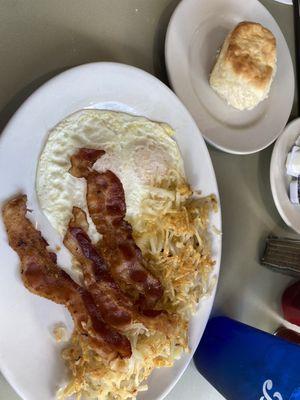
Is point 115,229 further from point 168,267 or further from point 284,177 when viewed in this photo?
point 284,177

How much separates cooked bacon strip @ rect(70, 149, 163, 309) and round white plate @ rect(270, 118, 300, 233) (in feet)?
2.64

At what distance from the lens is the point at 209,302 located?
1.93 m

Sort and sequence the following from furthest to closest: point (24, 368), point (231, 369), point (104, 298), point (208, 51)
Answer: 1. point (208, 51)
2. point (231, 369)
3. point (104, 298)
4. point (24, 368)

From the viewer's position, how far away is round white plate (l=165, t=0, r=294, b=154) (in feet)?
6.70

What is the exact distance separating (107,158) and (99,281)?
45 cm

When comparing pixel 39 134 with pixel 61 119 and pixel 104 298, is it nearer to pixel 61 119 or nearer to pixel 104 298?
pixel 61 119

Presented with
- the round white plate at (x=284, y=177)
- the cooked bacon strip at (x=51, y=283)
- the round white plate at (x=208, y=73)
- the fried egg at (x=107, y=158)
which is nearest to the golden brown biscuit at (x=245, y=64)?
the round white plate at (x=208, y=73)

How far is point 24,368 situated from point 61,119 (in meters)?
0.85

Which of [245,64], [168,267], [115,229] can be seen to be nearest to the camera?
[115,229]

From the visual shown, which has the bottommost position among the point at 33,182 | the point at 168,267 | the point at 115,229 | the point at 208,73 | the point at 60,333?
the point at 60,333

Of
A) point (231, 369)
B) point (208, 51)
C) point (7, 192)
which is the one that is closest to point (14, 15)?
point (7, 192)

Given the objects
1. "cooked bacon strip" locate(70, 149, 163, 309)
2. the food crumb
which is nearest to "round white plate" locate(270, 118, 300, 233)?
"cooked bacon strip" locate(70, 149, 163, 309)

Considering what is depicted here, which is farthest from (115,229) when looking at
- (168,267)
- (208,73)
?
(208,73)

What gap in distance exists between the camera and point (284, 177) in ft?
7.57
